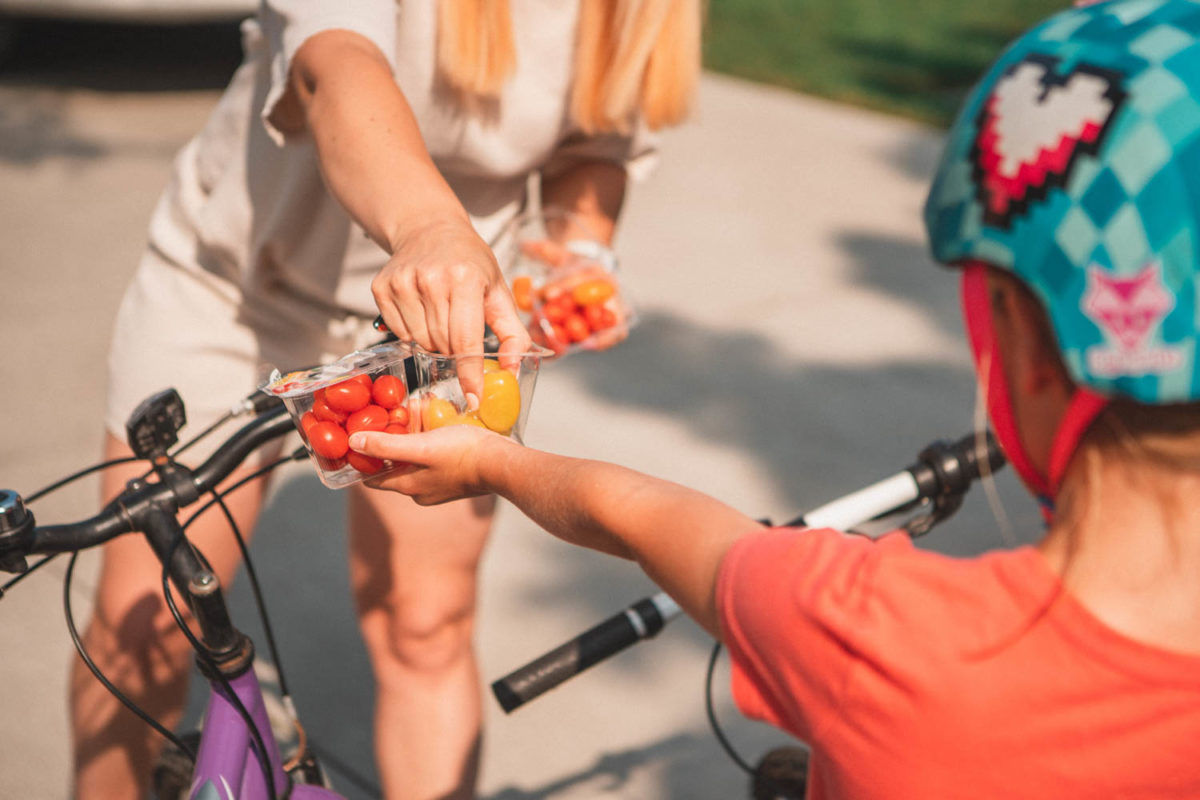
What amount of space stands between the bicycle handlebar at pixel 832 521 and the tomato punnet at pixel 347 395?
0.45 m

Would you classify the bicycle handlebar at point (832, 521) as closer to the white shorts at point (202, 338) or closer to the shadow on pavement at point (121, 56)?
the white shorts at point (202, 338)

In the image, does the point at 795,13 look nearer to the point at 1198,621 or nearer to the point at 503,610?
the point at 503,610

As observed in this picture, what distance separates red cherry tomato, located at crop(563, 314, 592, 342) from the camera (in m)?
2.23

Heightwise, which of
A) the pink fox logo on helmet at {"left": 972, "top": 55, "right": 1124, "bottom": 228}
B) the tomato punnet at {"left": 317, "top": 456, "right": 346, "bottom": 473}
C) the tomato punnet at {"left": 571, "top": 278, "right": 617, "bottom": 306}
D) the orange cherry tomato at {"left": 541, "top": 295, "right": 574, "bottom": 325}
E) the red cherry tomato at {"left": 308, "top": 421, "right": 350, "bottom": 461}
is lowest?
the orange cherry tomato at {"left": 541, "top": 295, "right": 574, "bottom": 325}

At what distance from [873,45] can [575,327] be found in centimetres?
775

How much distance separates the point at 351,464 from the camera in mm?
1440

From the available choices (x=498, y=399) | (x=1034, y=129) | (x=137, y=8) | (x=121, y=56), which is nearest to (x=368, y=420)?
(x=498, y=399)

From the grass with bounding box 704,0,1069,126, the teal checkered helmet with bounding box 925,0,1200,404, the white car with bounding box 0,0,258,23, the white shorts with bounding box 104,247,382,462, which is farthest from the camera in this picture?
the grass with bounding box 704,0,1069,126

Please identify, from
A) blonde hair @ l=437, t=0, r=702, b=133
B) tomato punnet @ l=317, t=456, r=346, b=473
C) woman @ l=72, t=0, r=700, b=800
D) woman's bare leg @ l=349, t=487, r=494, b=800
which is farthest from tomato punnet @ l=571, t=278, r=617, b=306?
tomato punnet @ l=317, t=456, r=346, b=473

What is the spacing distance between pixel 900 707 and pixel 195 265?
4.94 feet

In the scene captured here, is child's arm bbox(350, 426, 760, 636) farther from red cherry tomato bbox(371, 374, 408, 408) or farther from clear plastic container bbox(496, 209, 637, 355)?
clear plastic container bbox(496, 209, 637, 355)

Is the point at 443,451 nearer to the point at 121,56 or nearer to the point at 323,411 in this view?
the point at 323,411

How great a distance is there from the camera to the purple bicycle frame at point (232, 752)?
164 centimetres

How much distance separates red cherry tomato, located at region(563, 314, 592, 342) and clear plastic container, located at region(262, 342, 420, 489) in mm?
777
